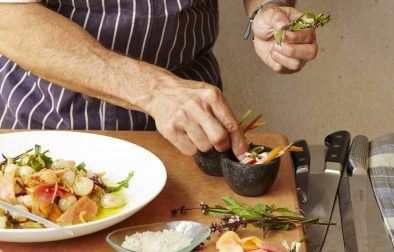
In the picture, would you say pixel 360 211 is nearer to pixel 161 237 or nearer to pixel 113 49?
pixel 161 237

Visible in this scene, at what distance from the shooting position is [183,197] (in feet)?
4.31

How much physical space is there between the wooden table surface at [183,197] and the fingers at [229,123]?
0.10 meters

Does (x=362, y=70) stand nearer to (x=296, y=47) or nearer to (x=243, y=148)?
(x=296, y=47)

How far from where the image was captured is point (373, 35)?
246 cm

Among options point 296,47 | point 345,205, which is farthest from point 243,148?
point 296,47

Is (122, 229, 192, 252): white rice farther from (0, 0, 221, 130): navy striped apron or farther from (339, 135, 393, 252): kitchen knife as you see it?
(0, 0, 221, 130): navy striped apron

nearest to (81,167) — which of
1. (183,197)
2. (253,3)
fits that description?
(183,197)

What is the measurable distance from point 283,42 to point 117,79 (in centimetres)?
36

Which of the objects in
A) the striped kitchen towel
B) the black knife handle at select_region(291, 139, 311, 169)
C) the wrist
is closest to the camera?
the striped kitchen towel

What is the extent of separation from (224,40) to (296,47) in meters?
1.00

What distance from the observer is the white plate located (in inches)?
51.1

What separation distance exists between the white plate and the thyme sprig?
0.12 m

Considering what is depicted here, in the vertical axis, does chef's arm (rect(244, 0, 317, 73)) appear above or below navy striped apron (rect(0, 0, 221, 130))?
above

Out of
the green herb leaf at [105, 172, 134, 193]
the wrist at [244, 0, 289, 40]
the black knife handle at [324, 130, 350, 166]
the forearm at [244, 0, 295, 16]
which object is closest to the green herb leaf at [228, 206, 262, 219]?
the green herb leaf at [105, 172, 134, 193]
